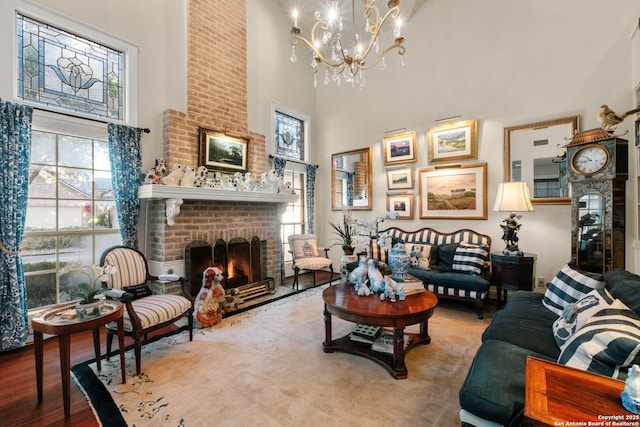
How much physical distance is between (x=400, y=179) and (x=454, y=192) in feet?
3.16

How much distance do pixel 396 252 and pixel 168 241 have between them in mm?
2892

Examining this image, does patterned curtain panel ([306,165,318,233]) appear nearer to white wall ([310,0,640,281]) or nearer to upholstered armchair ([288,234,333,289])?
upholstered armchair ([288,234,333,289])

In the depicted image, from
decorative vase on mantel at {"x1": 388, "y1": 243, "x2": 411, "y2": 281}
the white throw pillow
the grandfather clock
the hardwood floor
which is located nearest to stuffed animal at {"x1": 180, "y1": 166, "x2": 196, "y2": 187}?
the hardwood floor

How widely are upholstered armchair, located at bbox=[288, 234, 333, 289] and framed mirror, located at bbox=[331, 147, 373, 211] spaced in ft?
3.71

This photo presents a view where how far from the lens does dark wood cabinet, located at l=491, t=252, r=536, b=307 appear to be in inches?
138

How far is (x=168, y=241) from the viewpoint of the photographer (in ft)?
12.1

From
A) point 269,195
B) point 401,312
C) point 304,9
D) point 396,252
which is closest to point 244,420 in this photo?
point 401,312

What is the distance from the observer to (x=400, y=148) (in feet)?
16.9

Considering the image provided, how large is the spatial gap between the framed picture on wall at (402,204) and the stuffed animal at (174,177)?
11.6 ft

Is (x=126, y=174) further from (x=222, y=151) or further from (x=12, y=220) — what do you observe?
(x=222, y=151)

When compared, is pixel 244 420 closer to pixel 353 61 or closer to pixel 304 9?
pixel 353 61

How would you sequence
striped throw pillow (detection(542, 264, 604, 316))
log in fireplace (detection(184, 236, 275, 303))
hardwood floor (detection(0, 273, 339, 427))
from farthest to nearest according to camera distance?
1. log in fireplace (detection(184, 236, 275, 303))
2. striped throw pillow (detection(542, 264, 604, 316))
3. hardwood floor (detection(0, 273, 339, 427))

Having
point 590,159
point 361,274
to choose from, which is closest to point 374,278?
point 361,274

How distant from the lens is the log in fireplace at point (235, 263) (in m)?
3.93
